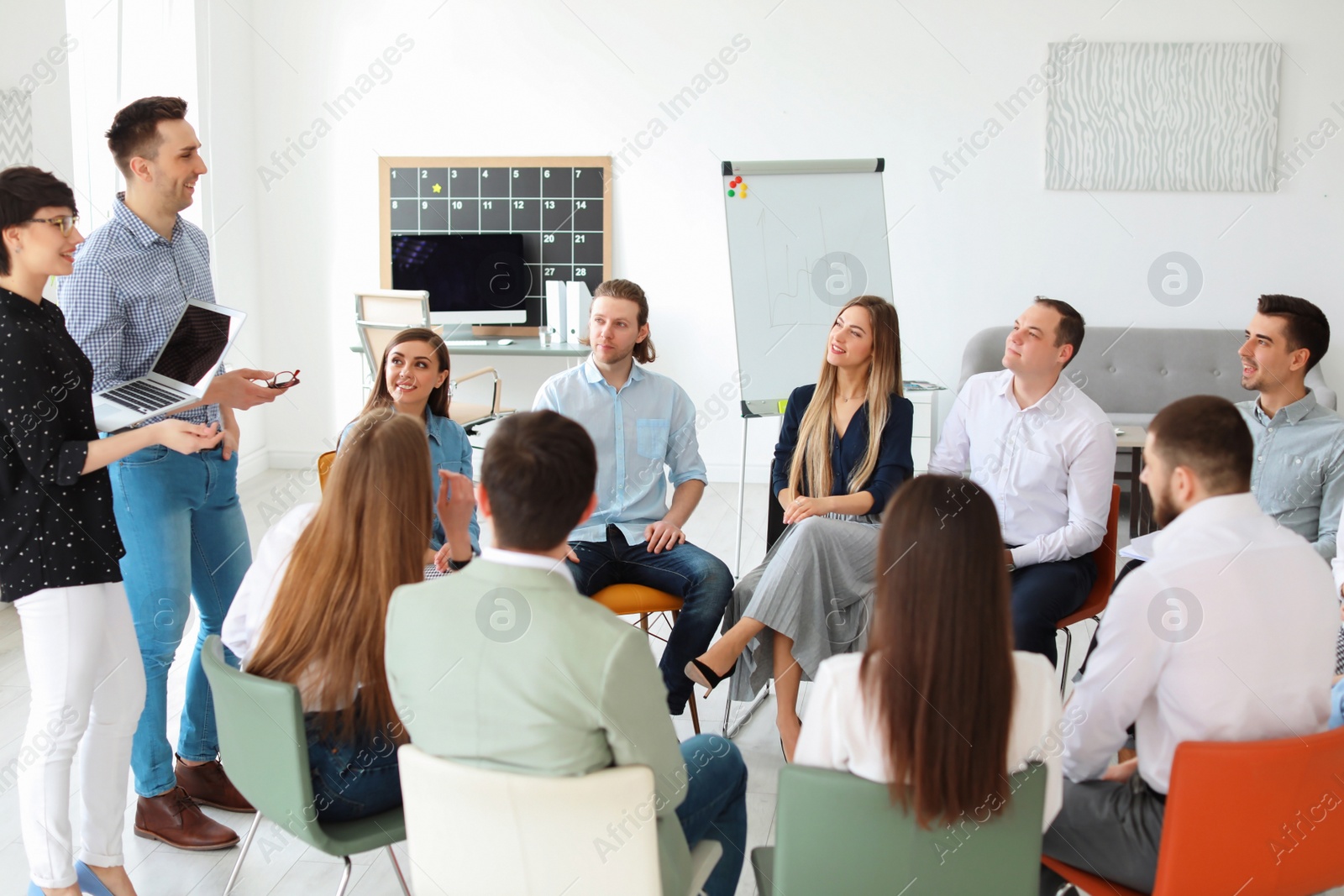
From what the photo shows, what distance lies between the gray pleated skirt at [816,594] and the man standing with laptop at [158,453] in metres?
1.28

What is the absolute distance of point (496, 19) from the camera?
18.6 ft

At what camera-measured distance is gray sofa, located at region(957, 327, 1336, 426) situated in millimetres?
5352

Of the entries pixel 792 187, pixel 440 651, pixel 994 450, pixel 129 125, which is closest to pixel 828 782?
pixel 440 651

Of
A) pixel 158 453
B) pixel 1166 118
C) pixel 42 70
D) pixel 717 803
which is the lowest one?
pixel 717 803

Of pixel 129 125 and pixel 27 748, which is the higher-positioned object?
pixel 129 125

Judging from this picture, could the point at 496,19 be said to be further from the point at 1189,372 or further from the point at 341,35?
the point at 1189,372

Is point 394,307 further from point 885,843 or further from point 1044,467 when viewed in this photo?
point 885,843

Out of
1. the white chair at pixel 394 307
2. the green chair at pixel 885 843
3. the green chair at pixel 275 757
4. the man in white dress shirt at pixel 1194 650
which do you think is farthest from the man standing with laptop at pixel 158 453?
the white chair at pixel 394 307

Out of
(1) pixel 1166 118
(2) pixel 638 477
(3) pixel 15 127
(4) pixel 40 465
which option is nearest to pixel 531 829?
(4) pixel 40 465

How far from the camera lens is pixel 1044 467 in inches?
110

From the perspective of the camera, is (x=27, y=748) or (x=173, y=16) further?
(x=173, y=16)

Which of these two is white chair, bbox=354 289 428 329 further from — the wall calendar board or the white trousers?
the white trousers

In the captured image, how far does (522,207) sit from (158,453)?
3.85 meters

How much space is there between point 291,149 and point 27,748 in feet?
15.3
